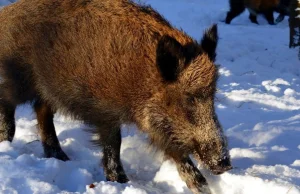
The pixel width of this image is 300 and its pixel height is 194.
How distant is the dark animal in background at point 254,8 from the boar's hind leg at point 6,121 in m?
11.3

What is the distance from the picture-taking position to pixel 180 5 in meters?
15.3

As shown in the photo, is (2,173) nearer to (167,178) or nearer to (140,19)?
(167,178)

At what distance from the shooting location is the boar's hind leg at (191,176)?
3.50 metres

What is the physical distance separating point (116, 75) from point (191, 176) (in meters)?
0.87

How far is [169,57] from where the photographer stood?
329cm

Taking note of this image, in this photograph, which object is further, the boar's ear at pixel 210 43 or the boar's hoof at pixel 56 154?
the boar's hoof at pixel 56 154

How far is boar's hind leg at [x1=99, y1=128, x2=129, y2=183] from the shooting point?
3.70 metres

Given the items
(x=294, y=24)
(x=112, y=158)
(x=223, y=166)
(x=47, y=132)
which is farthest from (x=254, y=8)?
(x=223, y=166)

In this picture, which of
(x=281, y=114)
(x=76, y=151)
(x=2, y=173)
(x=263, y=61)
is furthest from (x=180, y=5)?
(x=2, y=173)

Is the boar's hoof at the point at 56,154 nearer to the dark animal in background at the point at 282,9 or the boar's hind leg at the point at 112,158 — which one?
the boar's hind leg at the point at 112,158

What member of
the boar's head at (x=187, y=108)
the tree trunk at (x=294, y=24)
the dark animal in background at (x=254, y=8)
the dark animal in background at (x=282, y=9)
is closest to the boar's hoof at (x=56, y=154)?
the boar's head at (x=187, y=108)

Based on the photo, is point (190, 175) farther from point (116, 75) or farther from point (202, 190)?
point (116, 75)

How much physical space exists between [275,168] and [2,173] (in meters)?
1.88

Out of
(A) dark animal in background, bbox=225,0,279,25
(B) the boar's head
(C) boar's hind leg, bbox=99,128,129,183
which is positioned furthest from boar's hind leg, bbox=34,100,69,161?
(A) dark animal in background, bbox=225,0,279,25
